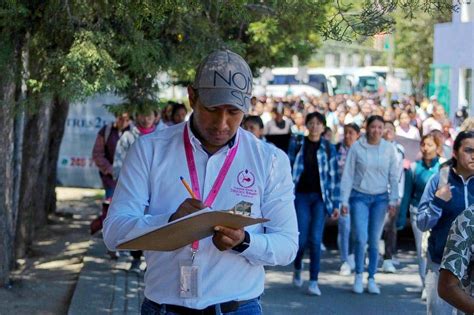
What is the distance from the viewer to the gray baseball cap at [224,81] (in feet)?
12.7

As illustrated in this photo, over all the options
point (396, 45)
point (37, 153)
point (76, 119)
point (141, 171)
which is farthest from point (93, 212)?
point (396, 45)

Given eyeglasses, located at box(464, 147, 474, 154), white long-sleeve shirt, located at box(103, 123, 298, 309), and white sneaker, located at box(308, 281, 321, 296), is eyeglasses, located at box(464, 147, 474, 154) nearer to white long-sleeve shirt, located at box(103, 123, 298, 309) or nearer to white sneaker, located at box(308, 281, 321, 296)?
white long-sleeve shirt, located at box(103, 123, 298, 309)

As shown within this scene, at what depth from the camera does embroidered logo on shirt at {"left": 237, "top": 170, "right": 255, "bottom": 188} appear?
13.0ft

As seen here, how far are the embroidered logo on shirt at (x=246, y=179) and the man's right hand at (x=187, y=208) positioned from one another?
0.33m

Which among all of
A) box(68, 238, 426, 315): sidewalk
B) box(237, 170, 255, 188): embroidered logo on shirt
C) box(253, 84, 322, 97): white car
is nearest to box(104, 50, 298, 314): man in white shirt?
box(237, 170, 255, 188): embroidered logo on shirt

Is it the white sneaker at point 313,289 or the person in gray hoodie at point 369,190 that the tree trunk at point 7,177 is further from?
the person in gray hoodie at point 369,190

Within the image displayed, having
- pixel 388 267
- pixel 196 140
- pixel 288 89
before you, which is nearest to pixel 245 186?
pixel 196 140

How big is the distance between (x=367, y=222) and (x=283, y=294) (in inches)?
48.0

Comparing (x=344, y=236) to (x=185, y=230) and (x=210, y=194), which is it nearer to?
(x=210, y=194)

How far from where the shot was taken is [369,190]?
439 inches

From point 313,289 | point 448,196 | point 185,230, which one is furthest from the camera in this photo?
point 313,289

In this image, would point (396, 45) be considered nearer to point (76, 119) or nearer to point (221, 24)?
point (76, 119)

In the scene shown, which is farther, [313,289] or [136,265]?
[136,265]

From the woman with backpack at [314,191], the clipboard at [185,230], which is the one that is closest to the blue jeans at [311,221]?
the woman with backpack at [314,191]
